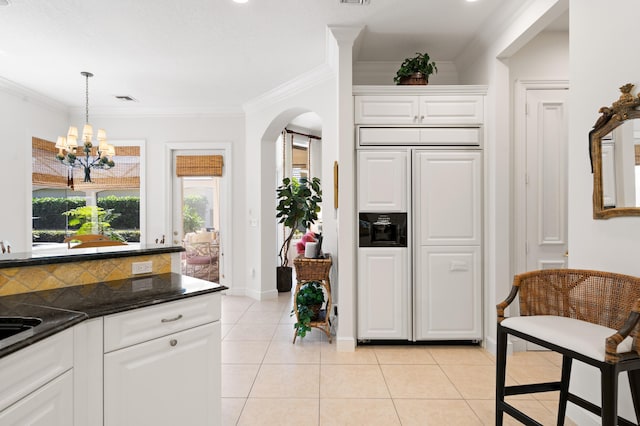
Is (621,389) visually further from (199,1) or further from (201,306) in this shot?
(199,1)

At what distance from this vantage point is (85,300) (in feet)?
4.84

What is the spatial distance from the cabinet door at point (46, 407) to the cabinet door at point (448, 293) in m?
2.58

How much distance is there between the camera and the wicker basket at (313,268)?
3234 millimetres

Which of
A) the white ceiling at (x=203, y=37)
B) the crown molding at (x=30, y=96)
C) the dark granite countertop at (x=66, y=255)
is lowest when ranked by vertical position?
the dark granite countertop at (x=66, y=255)

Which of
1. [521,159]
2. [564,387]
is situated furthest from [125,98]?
[564,387]

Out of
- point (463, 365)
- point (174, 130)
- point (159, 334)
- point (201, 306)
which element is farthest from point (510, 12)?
point (174, 130)

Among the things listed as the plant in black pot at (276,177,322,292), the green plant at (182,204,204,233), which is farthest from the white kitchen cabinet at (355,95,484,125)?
the green plant at (182,204,204,233)

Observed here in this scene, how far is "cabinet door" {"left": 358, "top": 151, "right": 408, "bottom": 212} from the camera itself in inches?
121

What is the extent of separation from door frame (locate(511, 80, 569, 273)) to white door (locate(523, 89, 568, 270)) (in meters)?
0.03

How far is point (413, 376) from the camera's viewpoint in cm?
262

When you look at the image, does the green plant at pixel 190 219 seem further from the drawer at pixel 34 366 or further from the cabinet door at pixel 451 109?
the drawer at pixel 34 366

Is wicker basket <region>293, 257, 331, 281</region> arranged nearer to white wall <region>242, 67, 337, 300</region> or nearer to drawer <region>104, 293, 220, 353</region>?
drawer <region>104, 293, 220, 353</region>

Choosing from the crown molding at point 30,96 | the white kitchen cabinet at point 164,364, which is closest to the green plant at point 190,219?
the crown molding at point 30,96

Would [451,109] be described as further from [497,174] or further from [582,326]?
[582,326]
